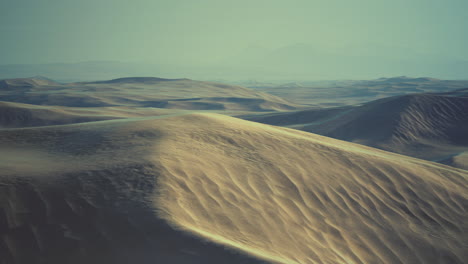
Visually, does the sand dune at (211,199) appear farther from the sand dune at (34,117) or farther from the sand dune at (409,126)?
the sand dune at (34,117)

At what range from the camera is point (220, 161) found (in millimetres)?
7828

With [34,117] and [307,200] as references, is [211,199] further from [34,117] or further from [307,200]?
[34,117]

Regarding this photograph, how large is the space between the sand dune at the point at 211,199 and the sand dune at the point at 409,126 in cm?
1363

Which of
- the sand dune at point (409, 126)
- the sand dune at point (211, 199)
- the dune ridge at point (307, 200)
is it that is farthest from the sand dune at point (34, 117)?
the dune ridge at point (307, 200)

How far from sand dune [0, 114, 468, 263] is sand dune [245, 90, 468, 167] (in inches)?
537

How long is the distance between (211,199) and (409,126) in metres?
24.1

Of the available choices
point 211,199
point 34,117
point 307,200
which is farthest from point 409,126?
point 34,117

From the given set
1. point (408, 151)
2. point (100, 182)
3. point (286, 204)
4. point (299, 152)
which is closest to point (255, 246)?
point (286, 204)

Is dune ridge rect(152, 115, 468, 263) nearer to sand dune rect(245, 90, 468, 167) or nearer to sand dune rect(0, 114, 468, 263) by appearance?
sand dune rect(0, 114, 468, 263)

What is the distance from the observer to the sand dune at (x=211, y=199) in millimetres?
4555

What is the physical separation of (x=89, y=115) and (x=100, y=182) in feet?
87.1

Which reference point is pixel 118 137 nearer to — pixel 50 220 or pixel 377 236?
pixel 50 220

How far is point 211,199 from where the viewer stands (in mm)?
6090

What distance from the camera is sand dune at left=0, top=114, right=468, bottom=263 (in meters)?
4.55
